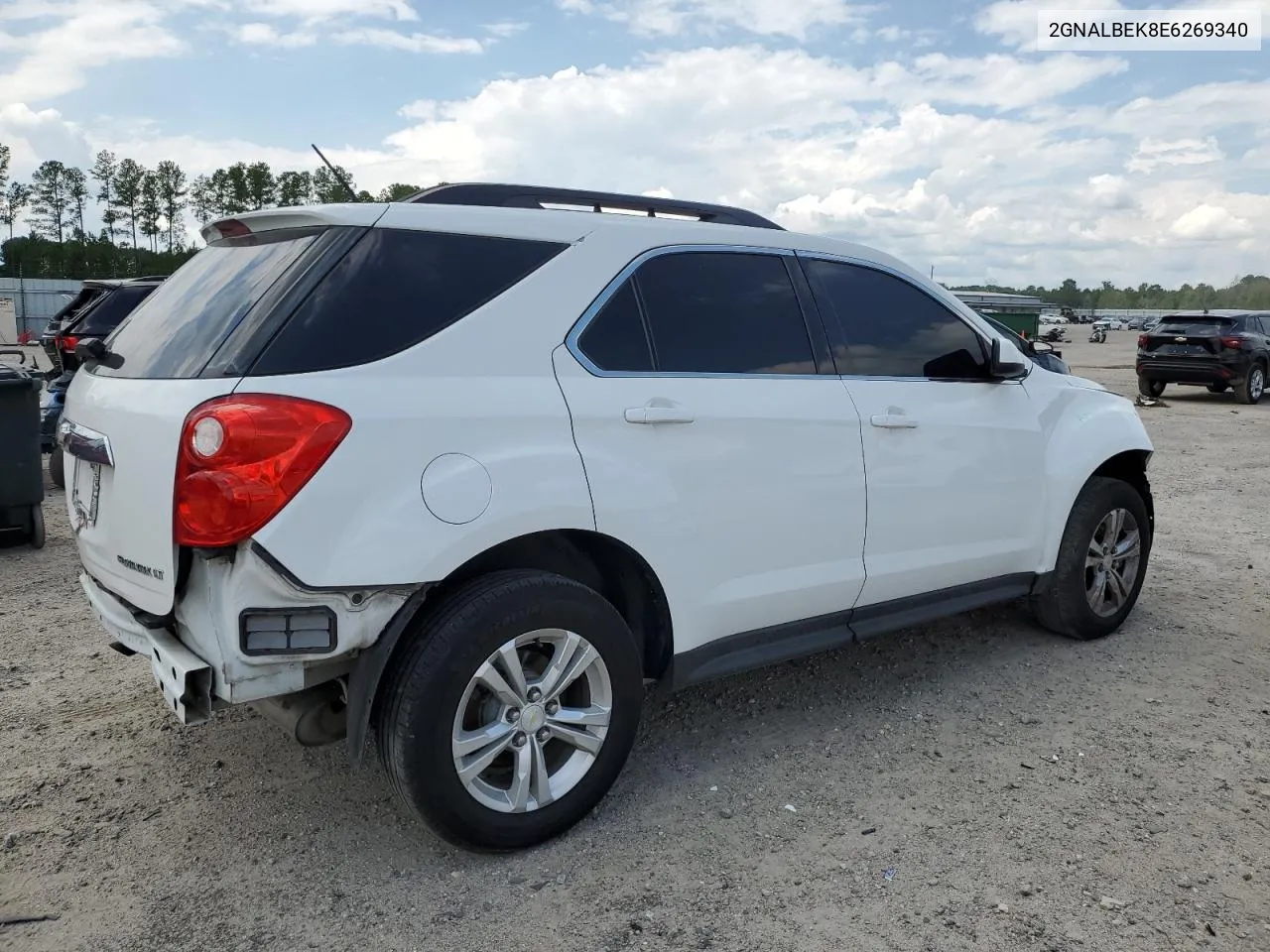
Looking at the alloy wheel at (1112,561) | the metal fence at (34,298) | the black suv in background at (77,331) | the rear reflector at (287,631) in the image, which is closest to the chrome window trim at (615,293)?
the rear reflector at (287,631)

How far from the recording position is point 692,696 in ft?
13.9

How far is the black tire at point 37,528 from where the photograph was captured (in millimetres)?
6742

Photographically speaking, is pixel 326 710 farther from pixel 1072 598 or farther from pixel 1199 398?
pixel 1199 398

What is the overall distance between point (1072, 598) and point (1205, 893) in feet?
6.70

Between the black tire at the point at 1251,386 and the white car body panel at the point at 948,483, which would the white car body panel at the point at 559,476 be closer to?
the white car body panel at the point at 948,483

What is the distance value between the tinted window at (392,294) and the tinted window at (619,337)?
26 centimetres

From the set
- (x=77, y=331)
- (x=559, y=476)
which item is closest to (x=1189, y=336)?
(x=77, y=331)

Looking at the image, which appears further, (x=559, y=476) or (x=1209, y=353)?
(x=1209, y=353)

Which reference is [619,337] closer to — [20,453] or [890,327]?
[890,327]

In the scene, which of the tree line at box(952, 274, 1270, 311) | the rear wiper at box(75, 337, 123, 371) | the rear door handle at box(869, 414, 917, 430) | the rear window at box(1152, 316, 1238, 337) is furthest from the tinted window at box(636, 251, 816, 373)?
the tree line at box(952, 274, 1270, 311)

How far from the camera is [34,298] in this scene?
148 feet

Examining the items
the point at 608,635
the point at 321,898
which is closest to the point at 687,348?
the point at 608,635

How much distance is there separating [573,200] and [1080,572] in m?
2.92

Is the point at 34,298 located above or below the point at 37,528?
above
